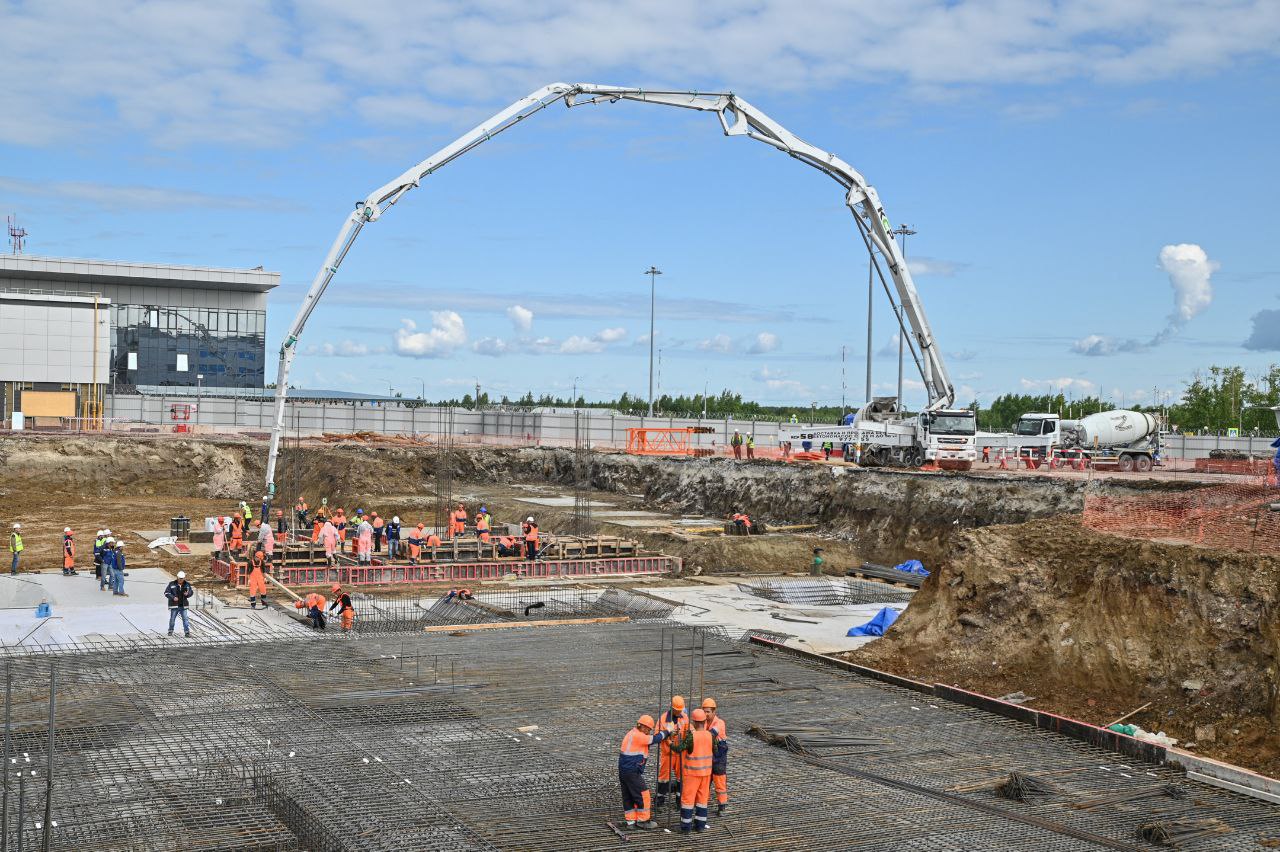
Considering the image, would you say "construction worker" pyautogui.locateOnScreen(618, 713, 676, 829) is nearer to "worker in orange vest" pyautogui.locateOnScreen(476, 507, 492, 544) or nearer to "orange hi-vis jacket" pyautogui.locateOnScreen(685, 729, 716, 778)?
"orange hi-vis jacket" pyautogui.locateOnScreen(685, 729, 716, 778)

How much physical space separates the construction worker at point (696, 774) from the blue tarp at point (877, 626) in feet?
38.2

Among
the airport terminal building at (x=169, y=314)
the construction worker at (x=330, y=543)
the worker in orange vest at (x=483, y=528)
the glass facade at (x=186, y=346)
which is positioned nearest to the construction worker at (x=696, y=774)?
the construction worker at (x=330, y=543)

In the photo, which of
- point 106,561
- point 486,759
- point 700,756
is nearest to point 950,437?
point 106,561

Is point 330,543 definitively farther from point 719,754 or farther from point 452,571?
point 719,754

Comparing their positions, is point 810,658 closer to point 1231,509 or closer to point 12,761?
point 1231,509

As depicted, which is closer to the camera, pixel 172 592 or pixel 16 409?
pixel 172 592

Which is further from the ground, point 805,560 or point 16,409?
point 16,409

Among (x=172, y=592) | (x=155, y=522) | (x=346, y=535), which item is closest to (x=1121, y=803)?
(x=172, y=592)

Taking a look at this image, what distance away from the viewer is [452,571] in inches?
1136

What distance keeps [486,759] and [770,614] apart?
12194mm

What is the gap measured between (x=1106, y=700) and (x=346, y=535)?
21.6 metres

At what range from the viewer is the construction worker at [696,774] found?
11289mm

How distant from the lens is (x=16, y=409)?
57281 mm

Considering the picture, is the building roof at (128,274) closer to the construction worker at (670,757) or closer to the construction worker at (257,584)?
the construction worker at (257,584)
